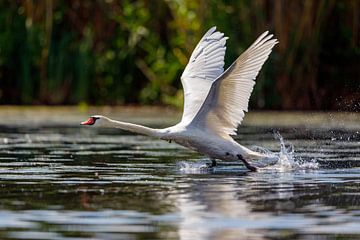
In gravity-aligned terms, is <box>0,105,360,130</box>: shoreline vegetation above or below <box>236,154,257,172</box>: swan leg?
above

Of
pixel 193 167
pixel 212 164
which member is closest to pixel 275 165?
pixel 212 164

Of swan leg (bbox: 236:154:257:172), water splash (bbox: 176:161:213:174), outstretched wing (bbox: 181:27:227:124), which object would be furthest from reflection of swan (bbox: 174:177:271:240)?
outstretched wing (bbox: 181:27:227:124)

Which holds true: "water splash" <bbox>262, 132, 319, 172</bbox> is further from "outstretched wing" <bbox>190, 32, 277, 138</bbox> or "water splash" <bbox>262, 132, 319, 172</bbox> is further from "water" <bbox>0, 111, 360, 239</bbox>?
"outstretched wing" <bbox>190, 32, 277, 138</bbox>

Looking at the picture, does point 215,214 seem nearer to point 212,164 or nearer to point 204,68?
point 212,164

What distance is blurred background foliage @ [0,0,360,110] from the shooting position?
26.6 metres

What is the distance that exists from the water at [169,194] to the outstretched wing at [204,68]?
3.00 feet

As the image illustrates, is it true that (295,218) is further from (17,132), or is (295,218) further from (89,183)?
(17,132)

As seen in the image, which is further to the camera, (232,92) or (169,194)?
(232,92)

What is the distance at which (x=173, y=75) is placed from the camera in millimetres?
28375

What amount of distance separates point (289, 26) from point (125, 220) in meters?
18.2

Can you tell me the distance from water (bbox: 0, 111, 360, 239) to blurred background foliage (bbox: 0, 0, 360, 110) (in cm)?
867

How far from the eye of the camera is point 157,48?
2923 centimetres

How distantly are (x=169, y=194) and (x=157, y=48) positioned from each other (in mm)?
18724

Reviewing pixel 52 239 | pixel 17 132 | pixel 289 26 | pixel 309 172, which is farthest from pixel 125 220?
pixel 289 26
